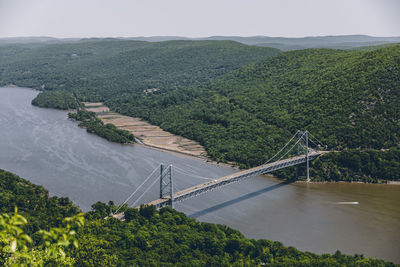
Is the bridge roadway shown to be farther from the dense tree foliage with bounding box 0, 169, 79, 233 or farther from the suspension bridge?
the dense tree foliage with bounding box 0, 169, 79, 233

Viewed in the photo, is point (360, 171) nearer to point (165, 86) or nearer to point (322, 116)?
point (322, 116)

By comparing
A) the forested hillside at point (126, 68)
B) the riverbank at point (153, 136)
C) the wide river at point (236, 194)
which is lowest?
the wide river at point (236, 194)

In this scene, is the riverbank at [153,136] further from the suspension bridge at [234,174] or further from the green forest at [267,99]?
the suspension bridge at [234,174]

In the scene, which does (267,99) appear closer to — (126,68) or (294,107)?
(294,107)

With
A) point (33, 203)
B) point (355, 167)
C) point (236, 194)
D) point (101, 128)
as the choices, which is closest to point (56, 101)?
point (101, 128)

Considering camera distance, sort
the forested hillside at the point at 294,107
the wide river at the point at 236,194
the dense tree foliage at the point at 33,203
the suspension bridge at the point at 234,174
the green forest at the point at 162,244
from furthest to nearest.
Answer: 1. the forested hillside at the point at 294,107
2. the suspension bridge at the point at 234,174
3. the wide river at the point at 236,194
4. the dense tree foliage at the point at 33,203
5. the green forest at the point at 162,244

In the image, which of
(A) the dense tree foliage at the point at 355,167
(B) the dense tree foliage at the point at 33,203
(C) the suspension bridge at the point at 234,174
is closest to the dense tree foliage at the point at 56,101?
(C) the suspension bridge at the point at 234,174

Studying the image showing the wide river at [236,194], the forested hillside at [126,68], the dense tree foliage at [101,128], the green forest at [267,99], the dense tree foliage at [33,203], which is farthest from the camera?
the forested hillside at [126,68]
